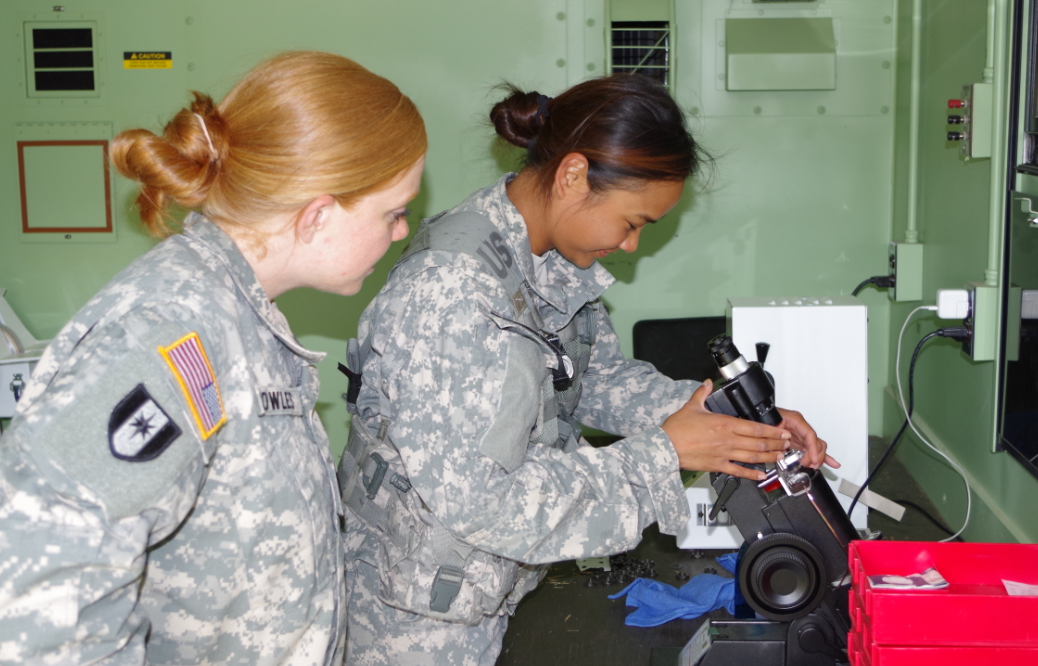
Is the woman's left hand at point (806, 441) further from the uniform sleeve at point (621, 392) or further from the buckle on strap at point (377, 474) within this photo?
the buckle on strap at point (377, 474)

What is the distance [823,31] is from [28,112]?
7.35 feet

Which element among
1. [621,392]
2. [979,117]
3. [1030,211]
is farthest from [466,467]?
[979,117]

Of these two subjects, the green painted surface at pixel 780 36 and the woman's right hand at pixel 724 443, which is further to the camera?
the green painted surface at pixel 780 36

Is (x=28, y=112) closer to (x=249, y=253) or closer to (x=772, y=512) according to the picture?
(x=249, y=253)

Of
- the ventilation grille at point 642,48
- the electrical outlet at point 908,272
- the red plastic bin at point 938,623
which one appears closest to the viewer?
the red plastic bin at point 938,623

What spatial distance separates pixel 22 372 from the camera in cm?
219

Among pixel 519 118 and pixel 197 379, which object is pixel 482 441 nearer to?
pixel 197 379

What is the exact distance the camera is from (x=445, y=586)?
112 cm

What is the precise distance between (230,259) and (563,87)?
167 centimetres

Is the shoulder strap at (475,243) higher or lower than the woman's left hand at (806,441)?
higher

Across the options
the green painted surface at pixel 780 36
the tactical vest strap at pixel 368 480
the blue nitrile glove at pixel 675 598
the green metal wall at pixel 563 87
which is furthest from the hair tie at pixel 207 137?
the green painted surface at pixel 780 36

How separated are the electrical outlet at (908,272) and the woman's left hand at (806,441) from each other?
3.06 ft

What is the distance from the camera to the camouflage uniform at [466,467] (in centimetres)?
102

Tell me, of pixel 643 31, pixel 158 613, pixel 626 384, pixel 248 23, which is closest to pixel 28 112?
pixel 248 23
